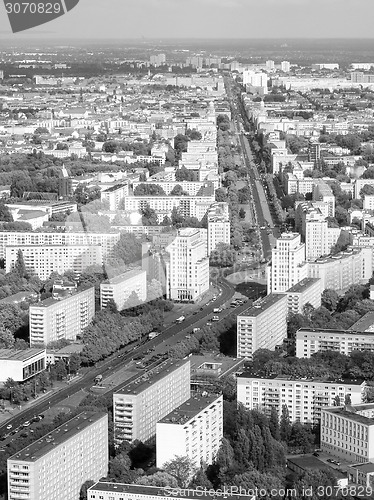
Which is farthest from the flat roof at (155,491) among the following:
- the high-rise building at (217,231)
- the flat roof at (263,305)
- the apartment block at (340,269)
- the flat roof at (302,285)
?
the high-rise building at (217,231)

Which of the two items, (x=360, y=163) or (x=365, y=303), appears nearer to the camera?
(x=365, y=303)

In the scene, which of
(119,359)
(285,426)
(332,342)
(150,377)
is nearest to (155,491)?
(285,426)

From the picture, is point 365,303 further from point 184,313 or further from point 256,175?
point 256,175

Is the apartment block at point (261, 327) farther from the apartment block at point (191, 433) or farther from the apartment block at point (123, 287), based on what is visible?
the apartment block at point (191, 433)

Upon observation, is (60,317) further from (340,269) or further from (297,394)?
(340,269)

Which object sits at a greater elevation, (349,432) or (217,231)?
(349,432)

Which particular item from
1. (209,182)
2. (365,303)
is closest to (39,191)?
(209,182)
